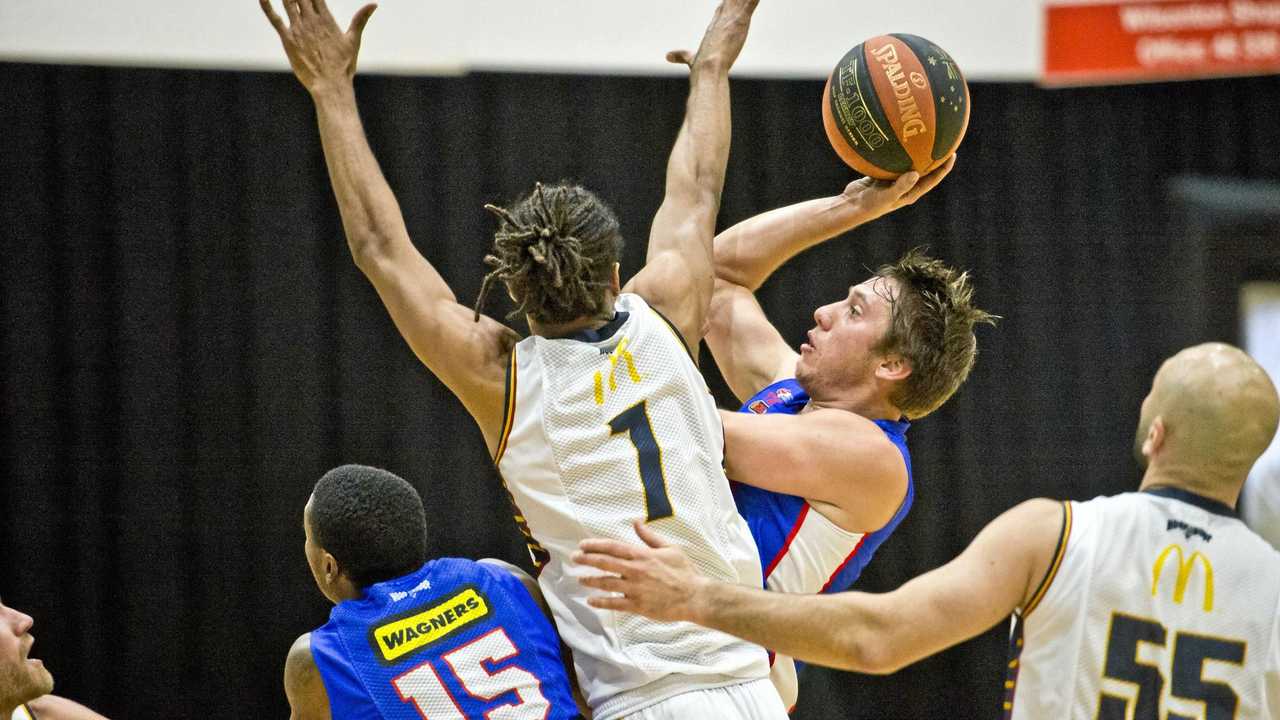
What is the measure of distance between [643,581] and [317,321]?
4.26 metres

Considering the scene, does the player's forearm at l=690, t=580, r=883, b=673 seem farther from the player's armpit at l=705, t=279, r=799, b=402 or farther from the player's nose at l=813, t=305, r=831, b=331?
the player's armpit at l=705, t=279, r=799, b=402

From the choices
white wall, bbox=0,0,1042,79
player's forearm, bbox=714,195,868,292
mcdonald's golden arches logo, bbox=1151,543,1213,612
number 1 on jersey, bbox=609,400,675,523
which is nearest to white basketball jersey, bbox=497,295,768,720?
number 1 on jersey, bbox=609,400,675,523

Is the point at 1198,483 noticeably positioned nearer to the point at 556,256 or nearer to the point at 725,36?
the point at 556,256

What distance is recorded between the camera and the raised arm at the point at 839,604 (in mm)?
2623

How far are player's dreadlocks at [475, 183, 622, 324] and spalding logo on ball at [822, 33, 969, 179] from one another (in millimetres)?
1040

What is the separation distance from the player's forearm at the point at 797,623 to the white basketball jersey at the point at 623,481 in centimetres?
44

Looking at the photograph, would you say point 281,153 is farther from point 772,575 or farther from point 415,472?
point 772,575

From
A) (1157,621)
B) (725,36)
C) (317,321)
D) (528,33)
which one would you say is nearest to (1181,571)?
(1157,621)

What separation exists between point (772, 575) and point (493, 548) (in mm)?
3288

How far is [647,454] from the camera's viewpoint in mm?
3107

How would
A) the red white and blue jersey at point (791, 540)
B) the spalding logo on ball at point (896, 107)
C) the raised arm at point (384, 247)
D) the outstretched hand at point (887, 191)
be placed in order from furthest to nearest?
the outstretched hand at point (887, 191), the spalding logo on ball at point (896, 107), the red white and blue jersey at point (791, 540), the raised arm at point (384, 247)

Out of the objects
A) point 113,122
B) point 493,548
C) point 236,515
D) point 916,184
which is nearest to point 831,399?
point 916,184

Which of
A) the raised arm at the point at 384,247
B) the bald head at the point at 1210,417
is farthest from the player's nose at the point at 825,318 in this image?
the bald head at the point at 1210,417

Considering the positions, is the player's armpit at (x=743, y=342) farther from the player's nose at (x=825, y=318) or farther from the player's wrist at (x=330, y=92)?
the player's wrist at (x=330, y=92)
